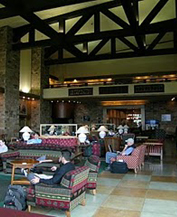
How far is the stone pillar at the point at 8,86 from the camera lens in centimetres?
1145

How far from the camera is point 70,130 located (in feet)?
31.3

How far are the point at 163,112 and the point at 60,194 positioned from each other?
50.5 ft

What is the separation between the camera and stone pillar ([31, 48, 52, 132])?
14531 millimetres

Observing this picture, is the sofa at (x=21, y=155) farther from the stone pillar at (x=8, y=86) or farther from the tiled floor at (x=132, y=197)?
the stone pillar at (x=8, y=86)

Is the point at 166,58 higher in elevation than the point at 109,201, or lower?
higher

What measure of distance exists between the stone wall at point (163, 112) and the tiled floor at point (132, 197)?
11.4 m

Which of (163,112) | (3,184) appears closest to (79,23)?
(3,184)

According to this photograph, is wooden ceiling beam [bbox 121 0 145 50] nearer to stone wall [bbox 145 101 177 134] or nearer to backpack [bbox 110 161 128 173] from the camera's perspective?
backpack [bbox 110 161 128 173]

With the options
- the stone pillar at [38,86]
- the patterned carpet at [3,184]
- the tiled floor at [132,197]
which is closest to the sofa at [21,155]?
the patterned carpet at [3,184]

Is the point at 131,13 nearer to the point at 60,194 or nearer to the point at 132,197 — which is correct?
the point at 132,197

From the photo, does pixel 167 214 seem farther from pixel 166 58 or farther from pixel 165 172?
pixel 166 58

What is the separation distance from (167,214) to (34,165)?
2.96m

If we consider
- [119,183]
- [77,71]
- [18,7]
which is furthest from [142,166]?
[77,71]

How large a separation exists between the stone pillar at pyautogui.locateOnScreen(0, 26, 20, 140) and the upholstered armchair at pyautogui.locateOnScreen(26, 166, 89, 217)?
28.1 feet
